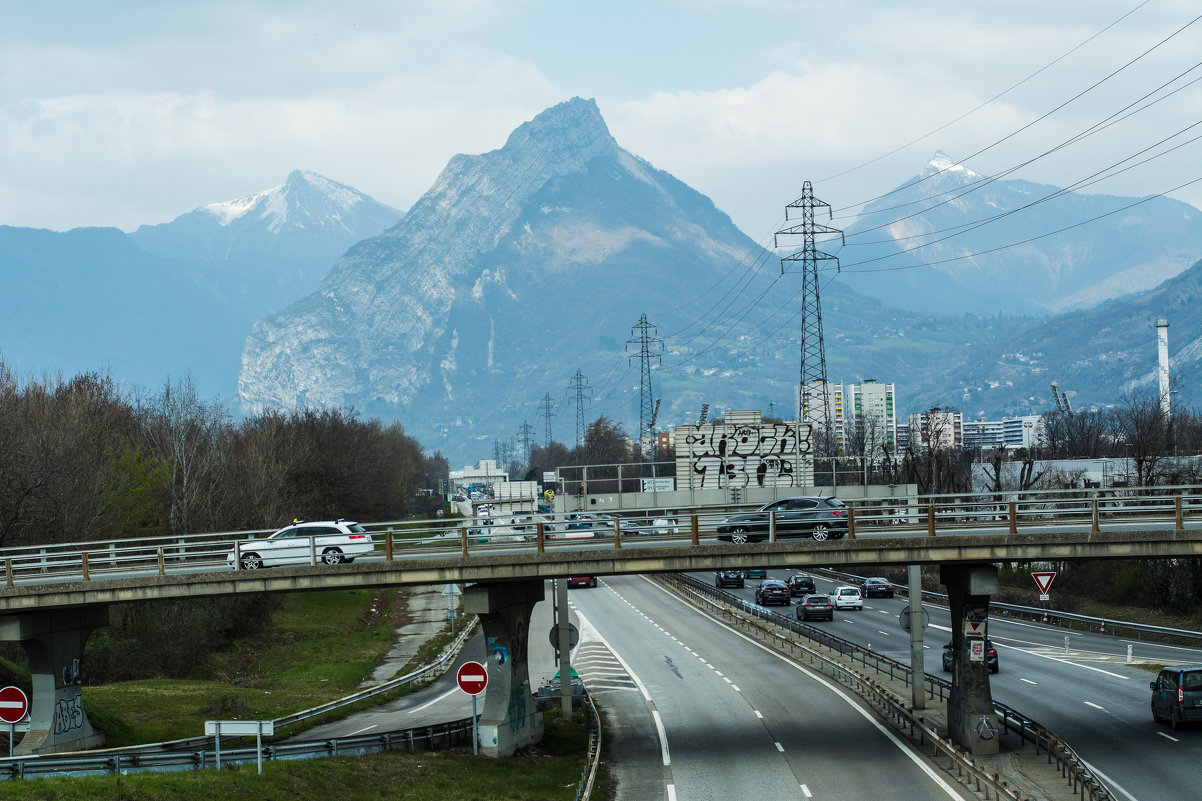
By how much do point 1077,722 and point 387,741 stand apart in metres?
22.4

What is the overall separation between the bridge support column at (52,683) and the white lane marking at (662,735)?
56.9 ft

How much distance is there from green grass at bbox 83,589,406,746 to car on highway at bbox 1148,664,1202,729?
29.5m

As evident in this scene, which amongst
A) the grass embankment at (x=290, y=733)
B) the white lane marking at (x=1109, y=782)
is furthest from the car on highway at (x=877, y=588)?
the white lane marking at (x=1109, y=782)

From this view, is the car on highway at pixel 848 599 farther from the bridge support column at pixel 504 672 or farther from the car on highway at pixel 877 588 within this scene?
the bridge support column at pixel 504 672

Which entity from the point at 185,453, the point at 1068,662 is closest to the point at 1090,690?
the point at 1068,662

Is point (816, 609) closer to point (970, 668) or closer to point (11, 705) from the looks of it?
point (970, 668)

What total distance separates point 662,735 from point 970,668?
1089 centimetres

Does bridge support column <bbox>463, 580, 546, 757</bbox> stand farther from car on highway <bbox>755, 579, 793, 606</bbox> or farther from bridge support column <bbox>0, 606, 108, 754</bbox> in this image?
car on highway <bbox>755, 579, 793, 606</bbox>

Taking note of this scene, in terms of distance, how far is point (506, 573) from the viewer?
37.2 meters

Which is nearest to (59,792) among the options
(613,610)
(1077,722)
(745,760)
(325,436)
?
(745,760)

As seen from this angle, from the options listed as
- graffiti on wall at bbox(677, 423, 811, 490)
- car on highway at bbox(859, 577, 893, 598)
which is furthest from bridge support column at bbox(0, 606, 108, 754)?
car on highway at bbox(859, 577, 893, 598)

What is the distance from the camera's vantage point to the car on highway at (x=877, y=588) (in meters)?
90.2

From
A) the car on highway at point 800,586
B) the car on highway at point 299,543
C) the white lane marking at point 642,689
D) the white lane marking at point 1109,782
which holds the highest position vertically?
the car on highway at point 299,543

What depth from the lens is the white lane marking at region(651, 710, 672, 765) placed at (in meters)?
38.1
